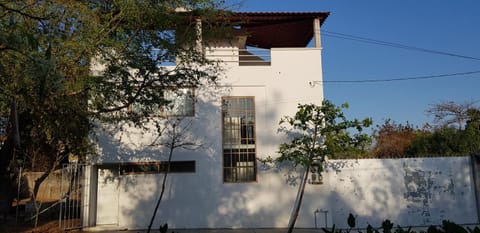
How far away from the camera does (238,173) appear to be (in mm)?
11297

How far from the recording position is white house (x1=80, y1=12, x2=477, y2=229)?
11023 millimetres

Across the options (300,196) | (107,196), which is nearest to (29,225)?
(107,196)

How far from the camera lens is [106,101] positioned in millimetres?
8148

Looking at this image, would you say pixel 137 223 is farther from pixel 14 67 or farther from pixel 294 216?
pixel 14 67

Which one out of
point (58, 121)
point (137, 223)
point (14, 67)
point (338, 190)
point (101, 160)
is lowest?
point (137, 223)

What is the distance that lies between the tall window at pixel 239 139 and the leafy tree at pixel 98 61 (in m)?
2.60

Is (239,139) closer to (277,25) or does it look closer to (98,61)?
(277,25)

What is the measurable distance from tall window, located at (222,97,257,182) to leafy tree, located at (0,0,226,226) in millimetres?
2602

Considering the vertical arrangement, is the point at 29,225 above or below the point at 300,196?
below

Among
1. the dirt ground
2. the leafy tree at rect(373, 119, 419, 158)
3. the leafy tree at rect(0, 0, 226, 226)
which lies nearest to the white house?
the dirt ground

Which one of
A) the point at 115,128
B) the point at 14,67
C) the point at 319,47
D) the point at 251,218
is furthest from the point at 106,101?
the point at 319,47

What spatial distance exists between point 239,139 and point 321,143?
2421 millimetres

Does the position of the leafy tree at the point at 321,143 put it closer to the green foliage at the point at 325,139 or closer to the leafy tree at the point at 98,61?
the green foliage at the point at 325,139

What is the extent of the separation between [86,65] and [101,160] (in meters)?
4.23
